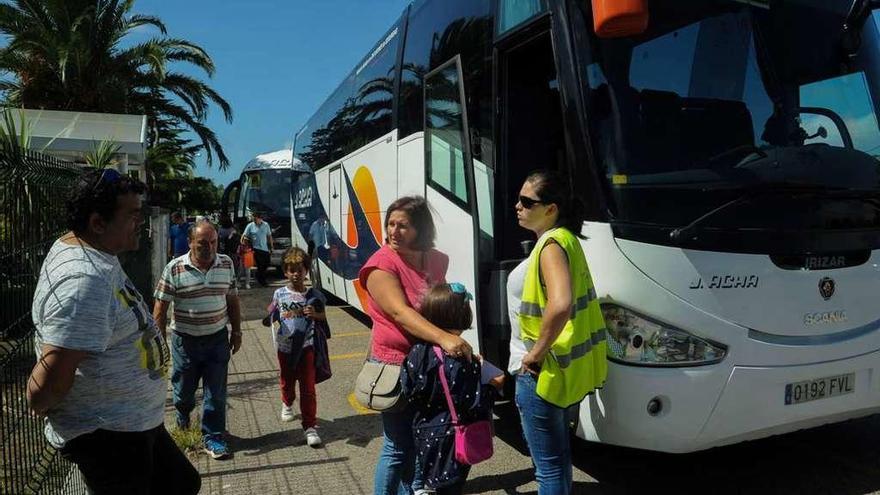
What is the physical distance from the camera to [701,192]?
11.3ft

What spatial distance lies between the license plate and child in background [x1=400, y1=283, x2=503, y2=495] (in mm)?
1747

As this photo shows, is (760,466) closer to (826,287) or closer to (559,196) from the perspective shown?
(826,287)

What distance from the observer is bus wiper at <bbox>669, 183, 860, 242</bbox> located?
11.0 feet

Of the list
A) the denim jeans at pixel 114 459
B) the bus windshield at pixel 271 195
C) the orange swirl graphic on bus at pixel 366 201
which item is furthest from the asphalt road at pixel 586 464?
the bus windshield at pixel 271 195

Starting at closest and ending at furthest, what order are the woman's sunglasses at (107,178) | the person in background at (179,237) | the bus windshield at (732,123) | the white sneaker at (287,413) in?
the woman's sunglasses at (107,178) → the bus windshield at (732,123) → the white sneaker at (287,413) → the person in background at (179,237)

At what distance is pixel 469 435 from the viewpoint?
2.87m

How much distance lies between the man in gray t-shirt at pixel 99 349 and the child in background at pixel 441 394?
109 centimetres

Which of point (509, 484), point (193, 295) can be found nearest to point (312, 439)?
point (193, 295)

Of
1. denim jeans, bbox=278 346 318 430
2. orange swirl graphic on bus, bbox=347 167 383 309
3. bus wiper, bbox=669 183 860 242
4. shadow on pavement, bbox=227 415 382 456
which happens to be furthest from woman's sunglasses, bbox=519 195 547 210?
orange swirl graphic on bus, bbox=347 167 383 309

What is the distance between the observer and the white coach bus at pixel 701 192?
338cm

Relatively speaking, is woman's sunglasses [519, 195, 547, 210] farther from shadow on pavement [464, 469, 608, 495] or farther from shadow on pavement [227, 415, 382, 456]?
shadow on pavement [227, 415, 382, 456]

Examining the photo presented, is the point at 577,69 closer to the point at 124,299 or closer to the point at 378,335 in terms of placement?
the point at 378,335

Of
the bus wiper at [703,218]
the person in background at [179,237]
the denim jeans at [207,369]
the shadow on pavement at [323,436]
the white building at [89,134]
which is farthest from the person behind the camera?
the person in background at [179,237]

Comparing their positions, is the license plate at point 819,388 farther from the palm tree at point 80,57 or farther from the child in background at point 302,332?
the palm tree at point 80,57
